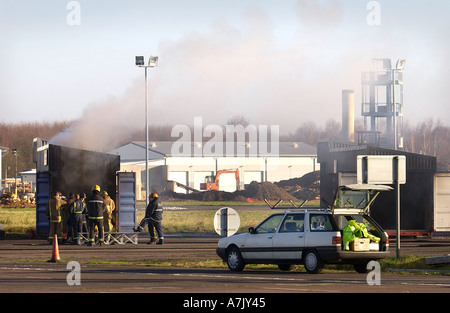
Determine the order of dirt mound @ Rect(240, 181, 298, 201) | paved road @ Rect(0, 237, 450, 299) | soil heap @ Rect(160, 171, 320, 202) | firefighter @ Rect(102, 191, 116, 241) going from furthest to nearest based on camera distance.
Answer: dirt mound @ Rect(240, 181, 298, 201) < soil heap @ Rect(160, 171, 320, 202) < firefighter @ Rect(102, 191, 116, 241) < paved road @ Rect(0, 237, 450, 299)

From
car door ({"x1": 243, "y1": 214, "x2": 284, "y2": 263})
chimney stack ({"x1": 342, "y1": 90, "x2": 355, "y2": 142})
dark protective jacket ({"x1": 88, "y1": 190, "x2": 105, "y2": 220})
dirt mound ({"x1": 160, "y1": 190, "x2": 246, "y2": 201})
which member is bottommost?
dirt mound ({"x1": 160, "y1": 190, "x2": 246, "y2": 201})

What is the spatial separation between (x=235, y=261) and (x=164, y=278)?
3.34 meters

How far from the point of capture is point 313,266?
19.0 m

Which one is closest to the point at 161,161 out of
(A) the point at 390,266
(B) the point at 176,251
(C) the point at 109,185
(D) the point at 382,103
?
(D) the point at 382,103

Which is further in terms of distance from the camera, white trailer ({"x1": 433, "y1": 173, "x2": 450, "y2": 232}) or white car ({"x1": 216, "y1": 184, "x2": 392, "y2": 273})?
white trailer ({"x1": 433, "y1": 173, "x2": 450, "y2": 232})

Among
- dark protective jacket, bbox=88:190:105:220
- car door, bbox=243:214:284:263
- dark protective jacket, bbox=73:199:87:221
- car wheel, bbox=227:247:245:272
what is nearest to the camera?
car door, bbox=243:214:284:263

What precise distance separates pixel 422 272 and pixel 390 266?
1419 mm

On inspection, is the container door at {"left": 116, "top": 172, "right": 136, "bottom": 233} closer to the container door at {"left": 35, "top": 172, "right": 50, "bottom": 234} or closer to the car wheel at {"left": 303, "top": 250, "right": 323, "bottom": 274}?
the container door at {"left": 35, "top": 172, "right": 50, "bottom": 234}

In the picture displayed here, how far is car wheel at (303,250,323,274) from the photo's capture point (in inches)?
744

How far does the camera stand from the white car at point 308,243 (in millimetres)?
18906

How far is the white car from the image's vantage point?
18906 mm

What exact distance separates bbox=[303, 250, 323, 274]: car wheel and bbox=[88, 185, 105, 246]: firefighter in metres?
12.3

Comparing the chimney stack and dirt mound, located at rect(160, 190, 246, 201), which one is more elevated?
the chimney stack
